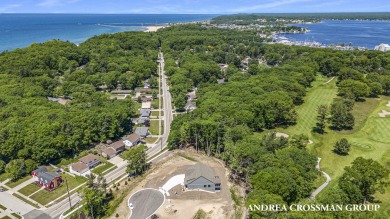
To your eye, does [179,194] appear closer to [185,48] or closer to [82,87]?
[82,87]

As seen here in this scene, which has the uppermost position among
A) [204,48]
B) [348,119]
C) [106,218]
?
[204,48]

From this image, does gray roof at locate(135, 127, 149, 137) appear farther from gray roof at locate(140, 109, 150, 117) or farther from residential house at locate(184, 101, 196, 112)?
residential house at locate(184, 101, 196, 112)

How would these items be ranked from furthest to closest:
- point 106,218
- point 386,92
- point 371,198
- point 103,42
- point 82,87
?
point 103,42
point 386,92
point 82,87
point 371,198
point 106,218

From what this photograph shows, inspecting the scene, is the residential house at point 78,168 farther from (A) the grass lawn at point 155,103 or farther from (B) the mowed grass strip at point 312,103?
(B) the mowed grass strip at point 312,103

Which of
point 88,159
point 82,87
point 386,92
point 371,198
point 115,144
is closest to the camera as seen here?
point 371,198

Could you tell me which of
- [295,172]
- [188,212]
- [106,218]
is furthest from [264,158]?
[106,218]

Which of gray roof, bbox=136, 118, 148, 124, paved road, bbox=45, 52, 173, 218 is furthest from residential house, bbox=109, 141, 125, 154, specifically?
gray roof, bbox=136, 118, 148, 124

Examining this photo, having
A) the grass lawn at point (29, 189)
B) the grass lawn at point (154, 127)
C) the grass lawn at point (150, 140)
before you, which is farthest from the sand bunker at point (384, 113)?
the grass lawn at point (29, 189)
